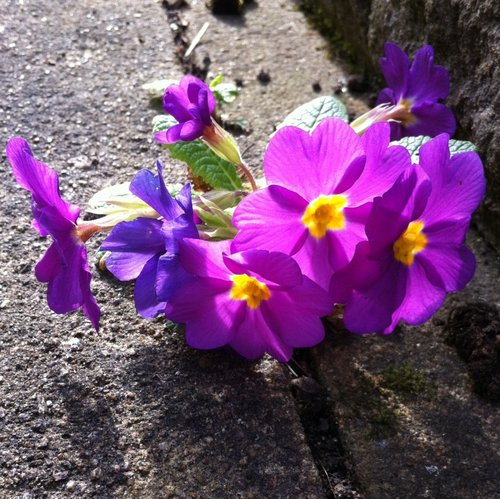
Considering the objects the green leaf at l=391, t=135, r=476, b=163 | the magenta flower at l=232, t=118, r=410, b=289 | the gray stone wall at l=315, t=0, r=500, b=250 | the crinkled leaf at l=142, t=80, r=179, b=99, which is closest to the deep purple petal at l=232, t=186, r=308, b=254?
the magenta flower at l=232, t=118, r=410, b=289

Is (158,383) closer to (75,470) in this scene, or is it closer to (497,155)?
(75,470)

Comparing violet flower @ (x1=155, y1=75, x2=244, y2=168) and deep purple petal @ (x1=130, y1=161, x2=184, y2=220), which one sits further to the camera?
violet flower @ (x1=155, y1=75, x2=244, y2=168)

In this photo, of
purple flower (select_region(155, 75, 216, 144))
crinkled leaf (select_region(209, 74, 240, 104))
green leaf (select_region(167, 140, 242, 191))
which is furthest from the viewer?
crinkled leaf (select_region(209, 74, 240, 104))

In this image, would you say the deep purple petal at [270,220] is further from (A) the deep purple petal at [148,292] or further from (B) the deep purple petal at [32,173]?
(B) the deep purple petal at [32,173]

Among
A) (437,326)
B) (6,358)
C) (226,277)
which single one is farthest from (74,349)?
(437,326)

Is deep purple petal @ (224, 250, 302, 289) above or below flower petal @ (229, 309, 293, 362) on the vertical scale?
above

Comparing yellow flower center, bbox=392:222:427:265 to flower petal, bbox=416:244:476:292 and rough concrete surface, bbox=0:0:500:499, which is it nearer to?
flower petal, bbox=416:244:476:292

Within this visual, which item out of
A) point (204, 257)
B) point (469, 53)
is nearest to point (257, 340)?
point (204, 257)

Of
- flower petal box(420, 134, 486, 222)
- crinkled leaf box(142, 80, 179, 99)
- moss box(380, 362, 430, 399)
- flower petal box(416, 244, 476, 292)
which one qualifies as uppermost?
flower petal box(420, 134, 486, 222)
